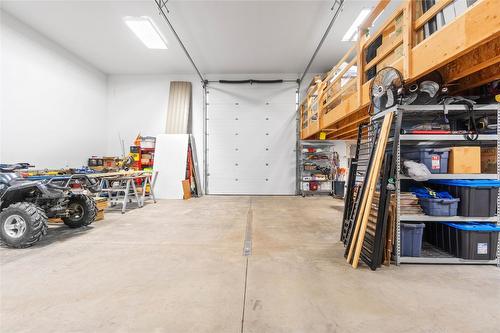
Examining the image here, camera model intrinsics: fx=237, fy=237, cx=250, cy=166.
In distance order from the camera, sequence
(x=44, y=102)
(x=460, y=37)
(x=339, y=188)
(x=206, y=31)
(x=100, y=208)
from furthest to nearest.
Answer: (x=339, y=188) < (x=44, y=102) < (x=206, y=31) < (x=100, y=208) < (x=460, y=37)

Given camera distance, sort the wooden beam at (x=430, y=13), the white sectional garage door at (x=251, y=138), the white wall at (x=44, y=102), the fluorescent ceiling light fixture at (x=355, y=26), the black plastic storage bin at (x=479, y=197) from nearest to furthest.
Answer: the wooden beam at (x=430, y=13) < the black plastic storage bin at (x=479, y=197) < the fluorescent ceiling light fixture at (x=355, y=26) < the white wall at (x=44, y=102) < the white sectional garage door at (x=251, y=138)

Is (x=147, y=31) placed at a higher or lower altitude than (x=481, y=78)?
higher

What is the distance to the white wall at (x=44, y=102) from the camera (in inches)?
229

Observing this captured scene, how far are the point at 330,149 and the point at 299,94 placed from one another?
2.48 m

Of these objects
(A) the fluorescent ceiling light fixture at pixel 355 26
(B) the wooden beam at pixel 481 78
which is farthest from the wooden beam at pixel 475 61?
(A) the fluorescent ceiling light fixture at pixel 355 26

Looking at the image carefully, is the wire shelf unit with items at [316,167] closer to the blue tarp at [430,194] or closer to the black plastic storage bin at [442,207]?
the blue tarp at [430,194]

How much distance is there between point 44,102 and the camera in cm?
678

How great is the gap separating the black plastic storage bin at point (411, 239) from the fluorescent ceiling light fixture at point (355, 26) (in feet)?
17.2

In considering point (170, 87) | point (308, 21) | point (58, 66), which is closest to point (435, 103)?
point (308, 21)

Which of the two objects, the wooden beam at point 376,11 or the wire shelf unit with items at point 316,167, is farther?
the wire shelf unit with items at point 316,167

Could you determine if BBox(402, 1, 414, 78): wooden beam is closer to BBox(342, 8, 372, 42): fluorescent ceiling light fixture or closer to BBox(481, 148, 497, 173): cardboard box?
BBox(481, 148, 497, 173): cardboard box

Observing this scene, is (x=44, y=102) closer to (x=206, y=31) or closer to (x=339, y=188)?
(x=206, y=31)

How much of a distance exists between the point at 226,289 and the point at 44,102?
25.8 feet

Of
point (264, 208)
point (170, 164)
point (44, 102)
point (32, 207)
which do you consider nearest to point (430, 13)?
point (264, 208)
